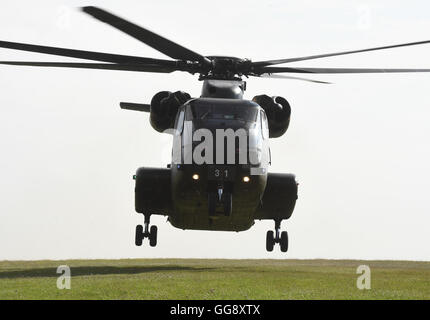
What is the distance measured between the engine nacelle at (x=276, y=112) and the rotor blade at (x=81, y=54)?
151 inches

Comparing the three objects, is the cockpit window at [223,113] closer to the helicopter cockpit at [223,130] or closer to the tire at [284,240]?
the helicopter cockpit at [223,130]

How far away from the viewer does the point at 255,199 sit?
67.7 ft

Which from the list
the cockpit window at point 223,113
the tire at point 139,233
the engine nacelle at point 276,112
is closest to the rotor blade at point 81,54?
the cockpit window at point 223,113

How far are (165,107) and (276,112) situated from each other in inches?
158

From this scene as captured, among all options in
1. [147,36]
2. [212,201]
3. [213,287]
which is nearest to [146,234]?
[213,287]

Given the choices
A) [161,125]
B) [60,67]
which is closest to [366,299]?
[161,125]

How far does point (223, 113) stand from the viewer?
2020 centimetres

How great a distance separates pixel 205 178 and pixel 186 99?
186 inches

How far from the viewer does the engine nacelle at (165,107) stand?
76.0ft

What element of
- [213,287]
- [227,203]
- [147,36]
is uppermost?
[147,36]

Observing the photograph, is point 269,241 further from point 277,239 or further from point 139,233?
point 139,233

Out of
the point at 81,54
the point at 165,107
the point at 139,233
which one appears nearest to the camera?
the point at 81,54

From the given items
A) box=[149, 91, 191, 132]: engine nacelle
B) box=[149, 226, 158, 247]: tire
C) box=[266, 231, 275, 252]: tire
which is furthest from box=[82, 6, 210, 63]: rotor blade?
box=[266, 231, 275, 252]: tire

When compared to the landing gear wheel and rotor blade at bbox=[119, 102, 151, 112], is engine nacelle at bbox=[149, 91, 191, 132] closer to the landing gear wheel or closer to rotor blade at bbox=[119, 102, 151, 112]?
rotor blade at bbox=[119, 102, 151, 112]
